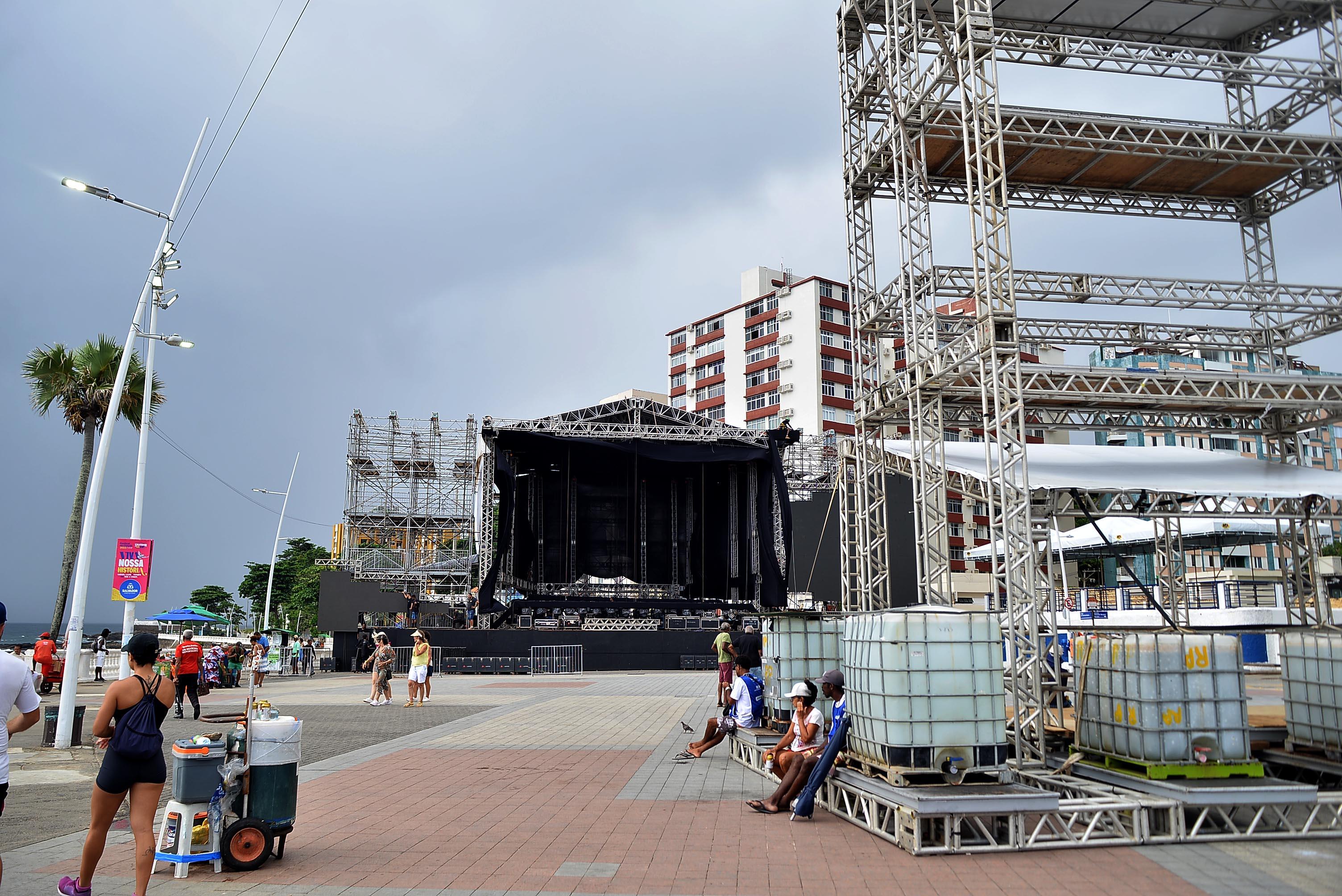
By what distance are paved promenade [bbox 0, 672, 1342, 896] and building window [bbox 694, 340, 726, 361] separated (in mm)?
73132

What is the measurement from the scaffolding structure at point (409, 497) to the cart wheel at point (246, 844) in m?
40.3

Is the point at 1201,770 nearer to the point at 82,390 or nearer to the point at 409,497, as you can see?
the point at 82,390

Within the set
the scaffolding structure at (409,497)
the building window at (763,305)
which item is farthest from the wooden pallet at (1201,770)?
the building window at (763,305)

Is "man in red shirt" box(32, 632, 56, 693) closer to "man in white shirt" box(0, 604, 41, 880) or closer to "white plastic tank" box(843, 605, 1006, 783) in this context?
"man in white shirt" box(0, 604, 41, 880)

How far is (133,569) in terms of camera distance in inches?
686

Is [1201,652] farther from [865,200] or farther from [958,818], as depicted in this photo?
[865,200]

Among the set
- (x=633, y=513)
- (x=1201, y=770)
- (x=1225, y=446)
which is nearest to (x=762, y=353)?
(x=1225, y=446)

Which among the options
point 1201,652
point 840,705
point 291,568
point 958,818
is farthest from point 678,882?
point 291,568

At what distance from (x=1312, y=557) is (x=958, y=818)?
14.0 meters

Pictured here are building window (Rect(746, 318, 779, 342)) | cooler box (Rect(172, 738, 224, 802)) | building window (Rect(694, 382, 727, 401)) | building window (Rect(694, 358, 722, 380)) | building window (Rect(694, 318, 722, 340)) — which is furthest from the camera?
building window (Rect(694, 318, 722, 340))

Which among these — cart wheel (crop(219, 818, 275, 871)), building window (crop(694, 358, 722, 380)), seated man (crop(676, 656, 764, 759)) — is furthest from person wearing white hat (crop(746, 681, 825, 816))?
building window (crop(694, 358, 722, 380))

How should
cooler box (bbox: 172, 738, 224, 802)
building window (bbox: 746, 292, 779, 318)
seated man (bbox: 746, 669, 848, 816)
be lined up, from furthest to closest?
building window (bbox: 746, 292, 779, 318) < seated man (bbox: 746, 669, 848, 816) < cooler box (bbox: 172, 738, 224, 802)

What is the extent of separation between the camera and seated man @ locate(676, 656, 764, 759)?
1239 cm

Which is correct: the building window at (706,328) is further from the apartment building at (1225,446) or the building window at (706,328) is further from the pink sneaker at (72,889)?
the pink sneaker at (72,889)
